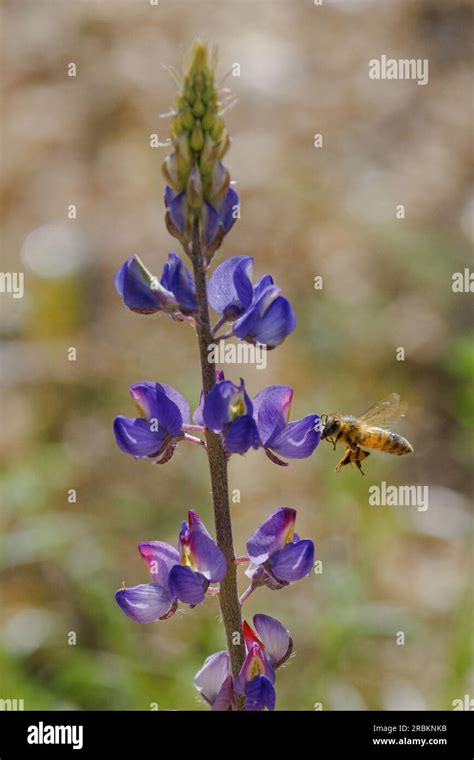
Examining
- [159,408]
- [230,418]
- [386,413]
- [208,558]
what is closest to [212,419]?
[230,418]

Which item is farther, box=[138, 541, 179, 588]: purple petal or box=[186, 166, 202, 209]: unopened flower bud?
box=[138, 541, 179, 588]: purple petal

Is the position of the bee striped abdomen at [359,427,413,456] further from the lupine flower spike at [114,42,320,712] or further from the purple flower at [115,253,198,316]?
the purple flower at [115,253,198,316]

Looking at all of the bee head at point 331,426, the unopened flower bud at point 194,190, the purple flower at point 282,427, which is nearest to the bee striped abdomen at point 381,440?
the bee head at point 331,426

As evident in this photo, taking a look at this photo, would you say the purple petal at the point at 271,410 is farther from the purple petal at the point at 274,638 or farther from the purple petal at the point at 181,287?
the purple petal at the point at 274,638

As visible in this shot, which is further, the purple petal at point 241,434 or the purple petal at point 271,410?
the purple petal at point 271,410

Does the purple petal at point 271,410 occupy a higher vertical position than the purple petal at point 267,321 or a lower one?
lower

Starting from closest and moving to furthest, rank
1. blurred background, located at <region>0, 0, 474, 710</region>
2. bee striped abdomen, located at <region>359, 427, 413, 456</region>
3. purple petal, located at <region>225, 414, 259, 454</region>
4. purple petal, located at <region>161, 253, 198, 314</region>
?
purple petal, located at <region>225, 414, 259, 454</region>, purple petal, located at <region>161, 253, 198, 314</region>, bee striped abdomen, located at <region>359, 427, 413, 456</region>, blurred background, located at <region>0, 0, 474, 710</region>

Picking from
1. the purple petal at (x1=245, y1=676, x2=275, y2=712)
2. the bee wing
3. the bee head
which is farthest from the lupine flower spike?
the bee wing
